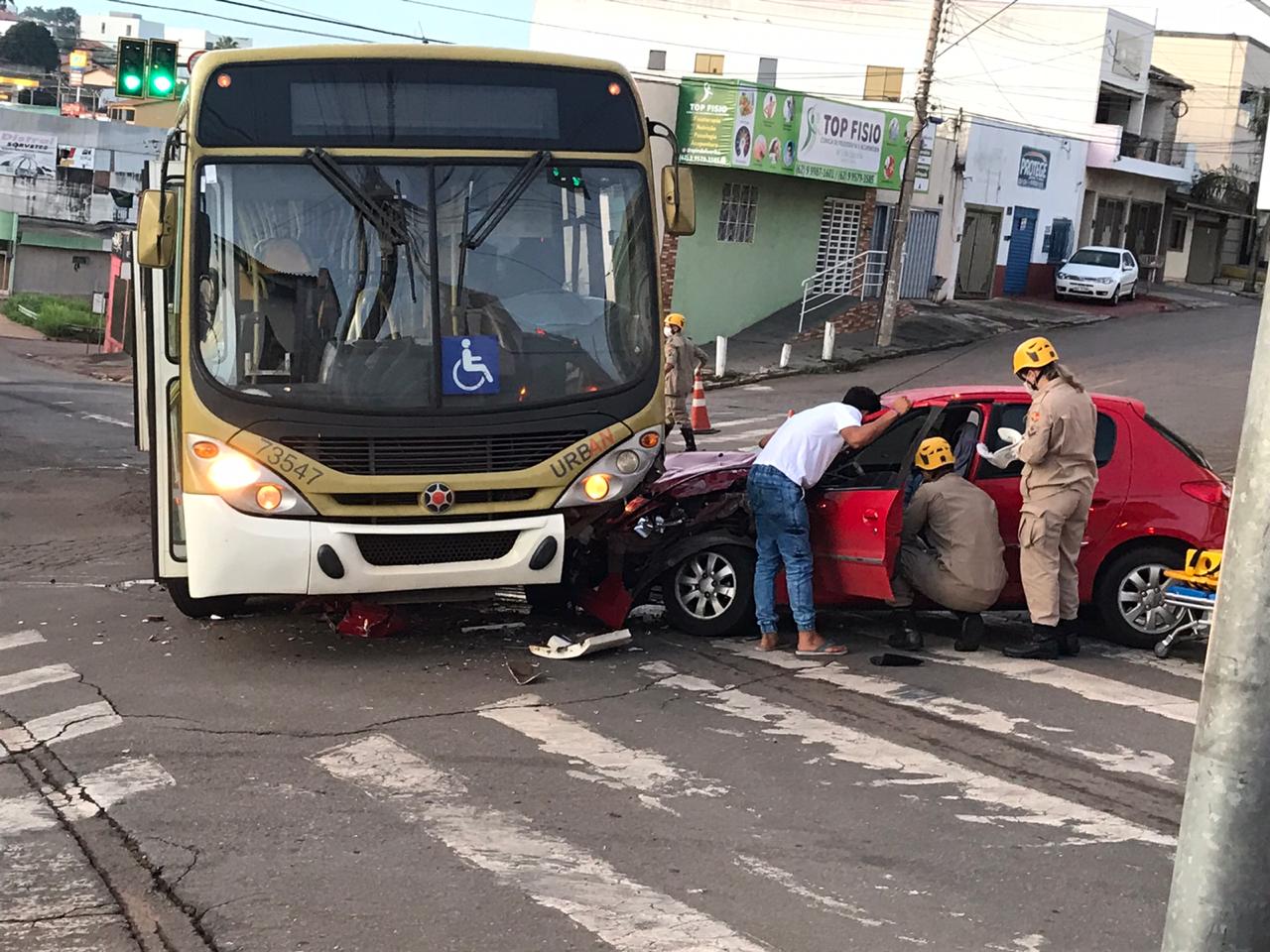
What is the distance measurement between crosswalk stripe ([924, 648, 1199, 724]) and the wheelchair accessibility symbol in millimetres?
3147

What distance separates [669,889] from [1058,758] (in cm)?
258

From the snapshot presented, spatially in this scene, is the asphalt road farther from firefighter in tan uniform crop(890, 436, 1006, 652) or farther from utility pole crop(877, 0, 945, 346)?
utility pole crop(877, 0, 945, 346)

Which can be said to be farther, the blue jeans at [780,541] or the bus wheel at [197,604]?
the bus wheel at [197,604]

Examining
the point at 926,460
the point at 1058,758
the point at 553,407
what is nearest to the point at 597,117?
the point at 553,407

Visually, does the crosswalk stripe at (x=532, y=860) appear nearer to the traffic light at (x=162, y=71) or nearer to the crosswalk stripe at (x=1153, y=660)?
the crosswalk stripe at (x=1153, y=660)

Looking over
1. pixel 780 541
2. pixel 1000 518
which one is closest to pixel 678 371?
pixel 1000 518

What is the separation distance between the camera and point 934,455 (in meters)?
9.41

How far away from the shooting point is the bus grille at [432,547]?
8586 millimetres

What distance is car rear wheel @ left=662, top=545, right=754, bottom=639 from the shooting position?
9.65 m

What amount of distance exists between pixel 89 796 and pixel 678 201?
4784mm

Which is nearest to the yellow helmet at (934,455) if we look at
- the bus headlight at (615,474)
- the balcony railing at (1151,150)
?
the bus headlight at (615,474)

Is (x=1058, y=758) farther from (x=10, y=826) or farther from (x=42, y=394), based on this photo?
(x=42, y=394)

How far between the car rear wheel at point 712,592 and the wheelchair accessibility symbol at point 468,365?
1810mm

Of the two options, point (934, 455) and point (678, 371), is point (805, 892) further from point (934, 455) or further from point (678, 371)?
point (678, 371)
